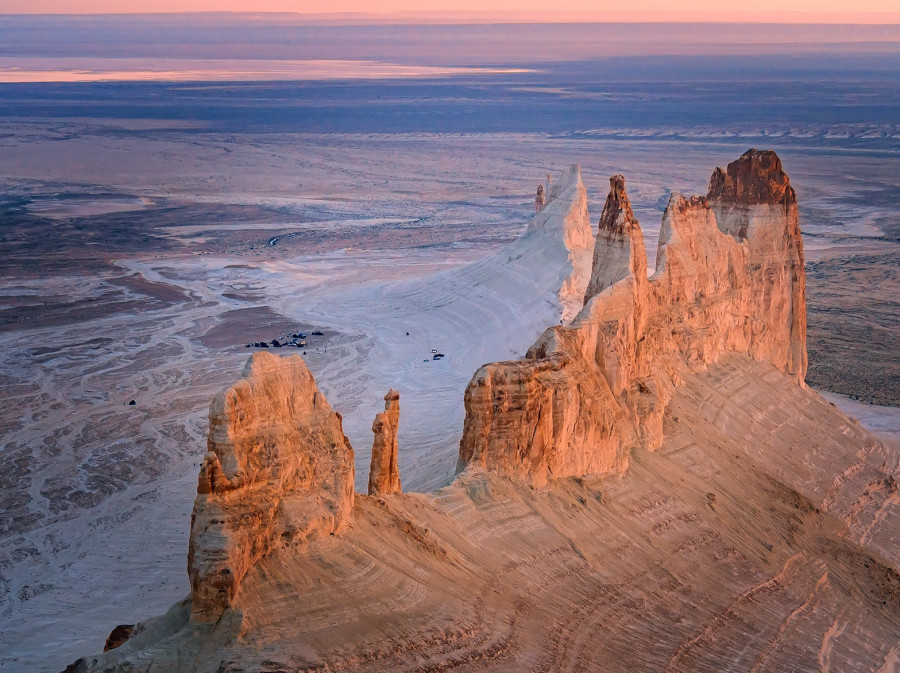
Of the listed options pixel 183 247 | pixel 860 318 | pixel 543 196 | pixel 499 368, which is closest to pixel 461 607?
pixel 499 368

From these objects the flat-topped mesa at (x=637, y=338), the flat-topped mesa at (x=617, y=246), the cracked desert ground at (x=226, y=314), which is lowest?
the cracked desert ground at (x=226, y=314)

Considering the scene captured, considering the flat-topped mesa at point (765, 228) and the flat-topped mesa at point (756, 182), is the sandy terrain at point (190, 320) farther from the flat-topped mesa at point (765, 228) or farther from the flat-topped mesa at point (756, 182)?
the flat-topped mesa at point (756, 182)

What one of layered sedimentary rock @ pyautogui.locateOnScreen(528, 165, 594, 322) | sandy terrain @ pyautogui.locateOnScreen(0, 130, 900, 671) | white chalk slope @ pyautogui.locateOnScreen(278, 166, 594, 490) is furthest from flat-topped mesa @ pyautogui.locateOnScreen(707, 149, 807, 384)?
layered sedimentary rock @ pyautogui.locateOnScreen(528, 165, 594, 322)

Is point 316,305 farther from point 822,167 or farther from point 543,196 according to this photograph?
point 822,167

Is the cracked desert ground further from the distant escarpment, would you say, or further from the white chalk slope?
the distant escarpment

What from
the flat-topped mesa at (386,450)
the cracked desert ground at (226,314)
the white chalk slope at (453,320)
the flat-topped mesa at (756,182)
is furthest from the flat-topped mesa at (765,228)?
the flat-topped mesa at (386,450)
